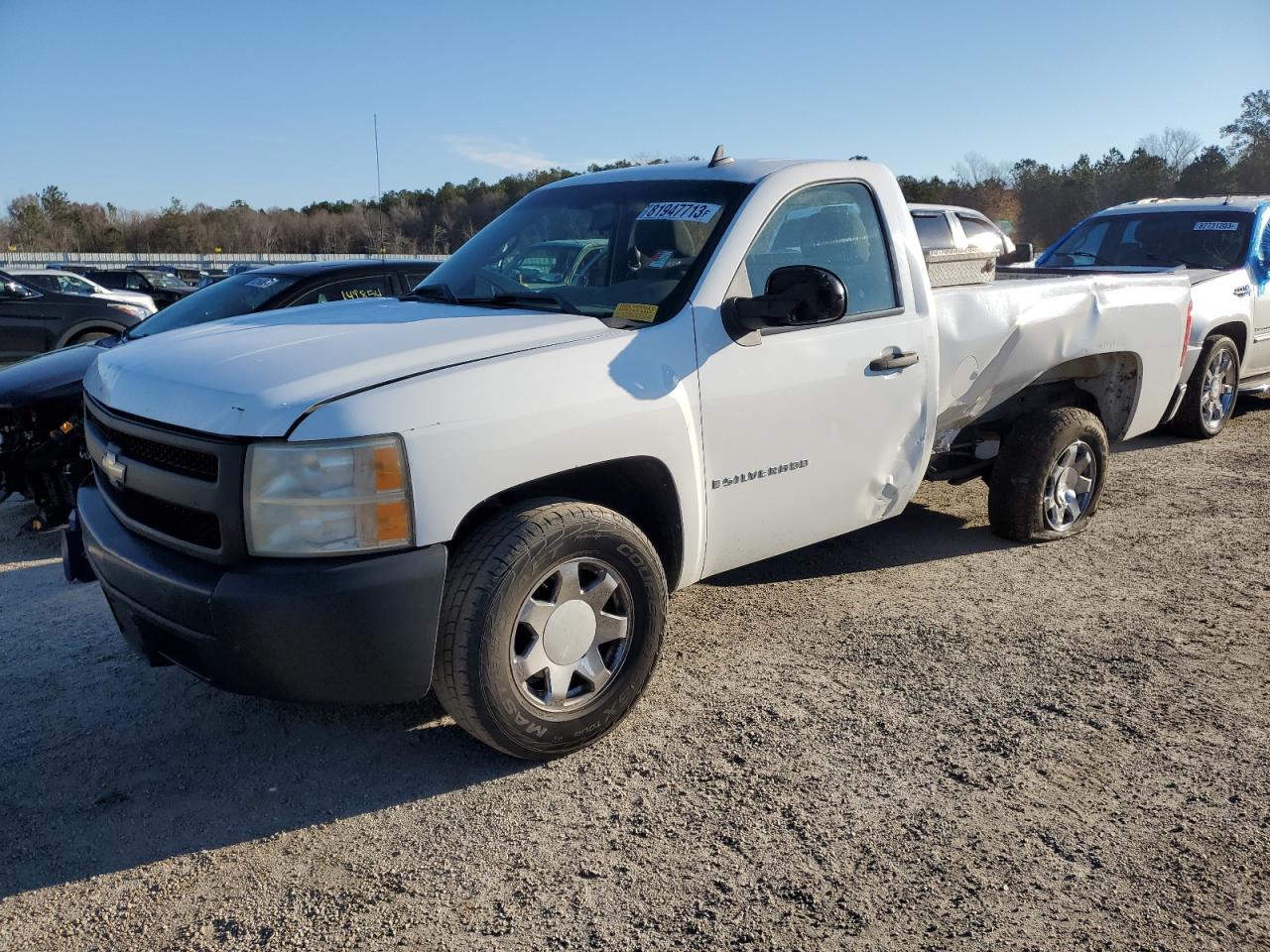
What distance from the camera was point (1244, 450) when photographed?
7.82 meters

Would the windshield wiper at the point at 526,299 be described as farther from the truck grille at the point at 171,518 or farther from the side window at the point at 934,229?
the side window at the point at 934,229

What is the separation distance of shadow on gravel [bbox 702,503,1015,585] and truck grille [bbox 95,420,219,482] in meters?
2.65

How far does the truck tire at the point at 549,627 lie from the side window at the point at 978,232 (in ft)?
36.2

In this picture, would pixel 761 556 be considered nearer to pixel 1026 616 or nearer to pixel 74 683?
pixel 1026 616

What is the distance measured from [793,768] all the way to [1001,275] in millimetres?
4502

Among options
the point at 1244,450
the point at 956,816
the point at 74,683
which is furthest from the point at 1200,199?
the point at 74,683

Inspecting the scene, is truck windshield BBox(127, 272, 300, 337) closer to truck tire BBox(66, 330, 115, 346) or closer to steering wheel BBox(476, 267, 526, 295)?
steering wheel BBox(476, 267, 526, 295)

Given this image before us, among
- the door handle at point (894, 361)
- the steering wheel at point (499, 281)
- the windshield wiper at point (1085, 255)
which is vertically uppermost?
the windshield wiper at point (1085, 255)

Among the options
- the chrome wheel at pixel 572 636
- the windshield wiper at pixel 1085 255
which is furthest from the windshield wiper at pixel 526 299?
the windshield wiper at pixel 1085 255

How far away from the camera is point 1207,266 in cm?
848

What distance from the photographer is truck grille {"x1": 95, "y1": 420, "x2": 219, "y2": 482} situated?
110 inches

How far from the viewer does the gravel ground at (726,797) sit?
2.51 metres

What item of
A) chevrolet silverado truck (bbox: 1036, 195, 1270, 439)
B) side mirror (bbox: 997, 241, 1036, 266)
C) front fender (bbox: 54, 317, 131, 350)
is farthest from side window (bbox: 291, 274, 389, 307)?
side mirror (bbox: 997, 241, 1036, 266)

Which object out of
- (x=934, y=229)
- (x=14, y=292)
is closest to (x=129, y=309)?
(x=14, y=292)
